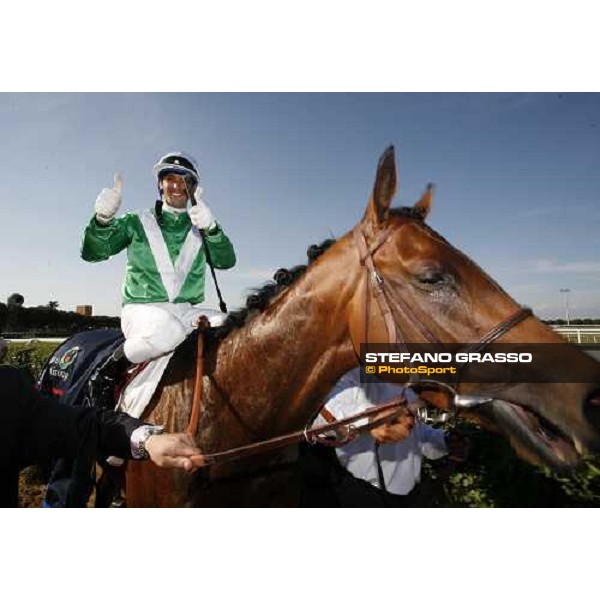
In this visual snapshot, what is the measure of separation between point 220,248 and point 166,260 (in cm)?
37

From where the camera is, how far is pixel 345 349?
2055mm

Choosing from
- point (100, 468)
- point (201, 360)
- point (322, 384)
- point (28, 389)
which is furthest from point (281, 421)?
point (100, 468)

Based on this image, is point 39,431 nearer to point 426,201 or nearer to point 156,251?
point 156,251

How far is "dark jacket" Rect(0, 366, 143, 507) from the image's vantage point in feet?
5.10

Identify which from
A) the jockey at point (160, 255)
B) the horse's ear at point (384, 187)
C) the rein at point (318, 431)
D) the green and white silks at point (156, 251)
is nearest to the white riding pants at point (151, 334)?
the jockey at point (160, 255)

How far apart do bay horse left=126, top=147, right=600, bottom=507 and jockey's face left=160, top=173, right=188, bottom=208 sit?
3.38ft

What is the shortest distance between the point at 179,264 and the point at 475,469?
2.97m

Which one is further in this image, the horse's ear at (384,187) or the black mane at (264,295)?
the black mane at (264,295)

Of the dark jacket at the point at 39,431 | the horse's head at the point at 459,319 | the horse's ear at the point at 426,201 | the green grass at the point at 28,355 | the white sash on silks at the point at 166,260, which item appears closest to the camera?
the dark jacket at the point at 39,431

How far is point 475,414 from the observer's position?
192cm

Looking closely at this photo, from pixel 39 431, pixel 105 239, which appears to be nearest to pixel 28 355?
pixel 105 239

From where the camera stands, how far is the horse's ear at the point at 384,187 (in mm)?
1977

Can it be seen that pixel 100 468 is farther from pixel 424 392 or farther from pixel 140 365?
pixel 424 392

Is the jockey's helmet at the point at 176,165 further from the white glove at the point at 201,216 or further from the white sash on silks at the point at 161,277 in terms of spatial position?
the white sash on silks at the point at 161,277
